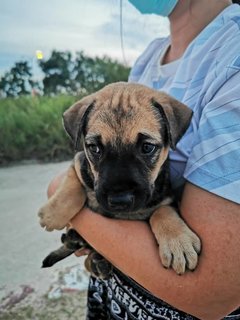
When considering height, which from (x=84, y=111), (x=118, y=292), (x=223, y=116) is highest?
(x=223, y=116)

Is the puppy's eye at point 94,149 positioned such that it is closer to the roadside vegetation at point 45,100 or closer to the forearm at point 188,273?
the forearm at point 188,273

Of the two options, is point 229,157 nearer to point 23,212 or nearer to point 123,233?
point 123,233

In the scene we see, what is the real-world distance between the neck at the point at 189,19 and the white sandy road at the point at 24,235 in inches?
95.7

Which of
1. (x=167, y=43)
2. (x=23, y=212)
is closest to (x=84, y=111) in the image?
(x=167, y=43)

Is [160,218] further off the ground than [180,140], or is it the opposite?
[180,140]

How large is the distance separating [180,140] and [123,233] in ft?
1.28

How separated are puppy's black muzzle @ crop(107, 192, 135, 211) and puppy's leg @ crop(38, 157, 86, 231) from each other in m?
0.22

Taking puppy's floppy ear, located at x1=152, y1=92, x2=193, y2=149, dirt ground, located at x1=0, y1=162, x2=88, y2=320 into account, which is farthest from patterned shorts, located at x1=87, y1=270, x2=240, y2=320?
dirt ground, located at x1=0, y1=162, x2=88, y2=320

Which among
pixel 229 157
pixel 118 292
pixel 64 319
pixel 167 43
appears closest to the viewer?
pixel 229 157

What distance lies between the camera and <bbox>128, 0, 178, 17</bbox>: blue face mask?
170 cm

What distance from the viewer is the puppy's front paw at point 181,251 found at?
4.15ft

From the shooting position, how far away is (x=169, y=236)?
1.36 meters

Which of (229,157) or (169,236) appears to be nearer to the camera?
(229,157)

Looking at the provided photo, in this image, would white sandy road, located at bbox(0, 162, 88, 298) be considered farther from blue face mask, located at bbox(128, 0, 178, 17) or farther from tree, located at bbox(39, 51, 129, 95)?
tree, located at bbox(39, 51, 129, 95)
